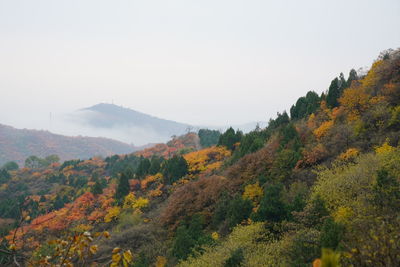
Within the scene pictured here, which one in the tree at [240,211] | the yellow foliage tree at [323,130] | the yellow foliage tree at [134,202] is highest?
the yellow foliage tree at [323,130]

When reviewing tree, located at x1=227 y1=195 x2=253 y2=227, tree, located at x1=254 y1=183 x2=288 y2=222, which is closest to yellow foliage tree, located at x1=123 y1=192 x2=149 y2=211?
tree, located at x1=227 y1=195 x2=253 y2=227

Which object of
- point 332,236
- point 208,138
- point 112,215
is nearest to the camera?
point 332,236

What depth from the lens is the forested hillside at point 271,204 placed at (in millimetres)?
11609

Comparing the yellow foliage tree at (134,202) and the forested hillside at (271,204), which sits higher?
the forested hillside at (271,204)

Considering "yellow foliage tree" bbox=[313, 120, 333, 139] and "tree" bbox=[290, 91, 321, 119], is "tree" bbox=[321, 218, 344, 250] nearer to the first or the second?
"yellow foliage tree" bbox=[313, 120, 333, 139]

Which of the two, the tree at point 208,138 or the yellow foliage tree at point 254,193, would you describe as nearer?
the yellow foliage tree at point 254,193

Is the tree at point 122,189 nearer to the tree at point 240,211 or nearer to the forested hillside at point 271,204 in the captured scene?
the forested hillside at point 271,204

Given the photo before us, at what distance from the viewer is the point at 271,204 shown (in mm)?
26859

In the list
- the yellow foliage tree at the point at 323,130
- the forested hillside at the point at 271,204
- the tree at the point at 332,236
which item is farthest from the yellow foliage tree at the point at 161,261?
the yellow foliage tree at the point at 323,130

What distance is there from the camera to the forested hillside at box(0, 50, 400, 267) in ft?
38.1

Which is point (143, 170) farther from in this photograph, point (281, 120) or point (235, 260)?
point (235, 260)

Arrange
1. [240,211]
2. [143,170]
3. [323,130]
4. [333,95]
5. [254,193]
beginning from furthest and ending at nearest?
[143,170]
[333,95]
[323,130]
[254,193]
[240,211]

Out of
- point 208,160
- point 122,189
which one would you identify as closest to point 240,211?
point 208,160

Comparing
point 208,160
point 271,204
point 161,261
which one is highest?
point 208,160
